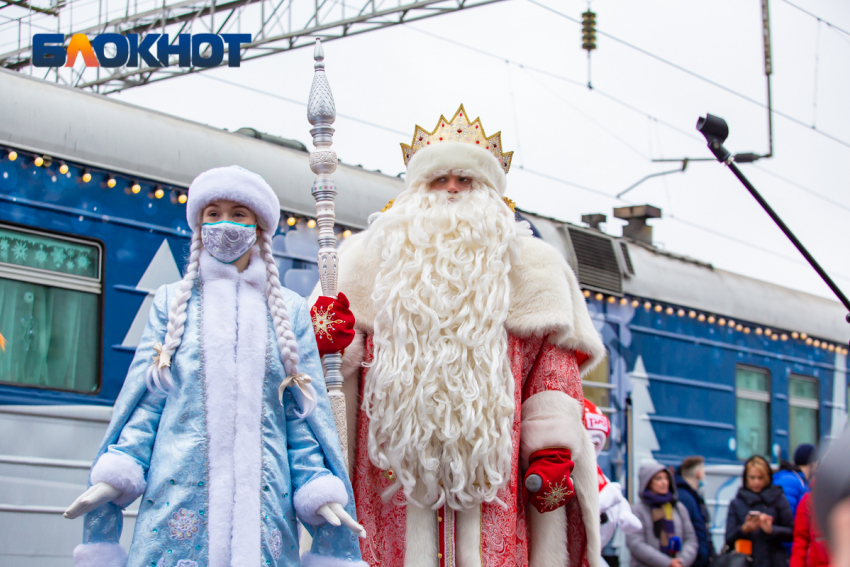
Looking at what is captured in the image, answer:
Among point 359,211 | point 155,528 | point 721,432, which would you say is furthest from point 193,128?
point 721,432

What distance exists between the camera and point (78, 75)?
1172cm

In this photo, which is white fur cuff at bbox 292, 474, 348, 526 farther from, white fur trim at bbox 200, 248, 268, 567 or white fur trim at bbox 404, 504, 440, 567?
white fur trim at bbox 404, 504, 440, 567

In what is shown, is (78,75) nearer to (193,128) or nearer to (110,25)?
(110,25)

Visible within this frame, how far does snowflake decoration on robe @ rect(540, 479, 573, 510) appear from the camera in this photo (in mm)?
3408

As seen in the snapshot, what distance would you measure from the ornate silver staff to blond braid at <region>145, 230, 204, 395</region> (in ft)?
1.75

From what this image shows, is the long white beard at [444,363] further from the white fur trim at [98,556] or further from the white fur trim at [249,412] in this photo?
the white fur trim at [98,556]

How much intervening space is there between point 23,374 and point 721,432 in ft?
21.8

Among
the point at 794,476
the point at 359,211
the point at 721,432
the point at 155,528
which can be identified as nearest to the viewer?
the point at 155,528

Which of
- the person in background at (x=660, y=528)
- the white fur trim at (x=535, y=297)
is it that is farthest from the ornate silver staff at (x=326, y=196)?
the person in background at (x=660, y=528)

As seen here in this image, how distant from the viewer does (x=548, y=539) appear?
3.59 metres

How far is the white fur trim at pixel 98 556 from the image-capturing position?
2.68 meters

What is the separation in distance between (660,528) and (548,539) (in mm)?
3660

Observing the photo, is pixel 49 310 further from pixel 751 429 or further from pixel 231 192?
pixel 751 429

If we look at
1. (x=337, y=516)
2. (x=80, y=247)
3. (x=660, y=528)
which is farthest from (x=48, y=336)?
(x=660, y=528)
